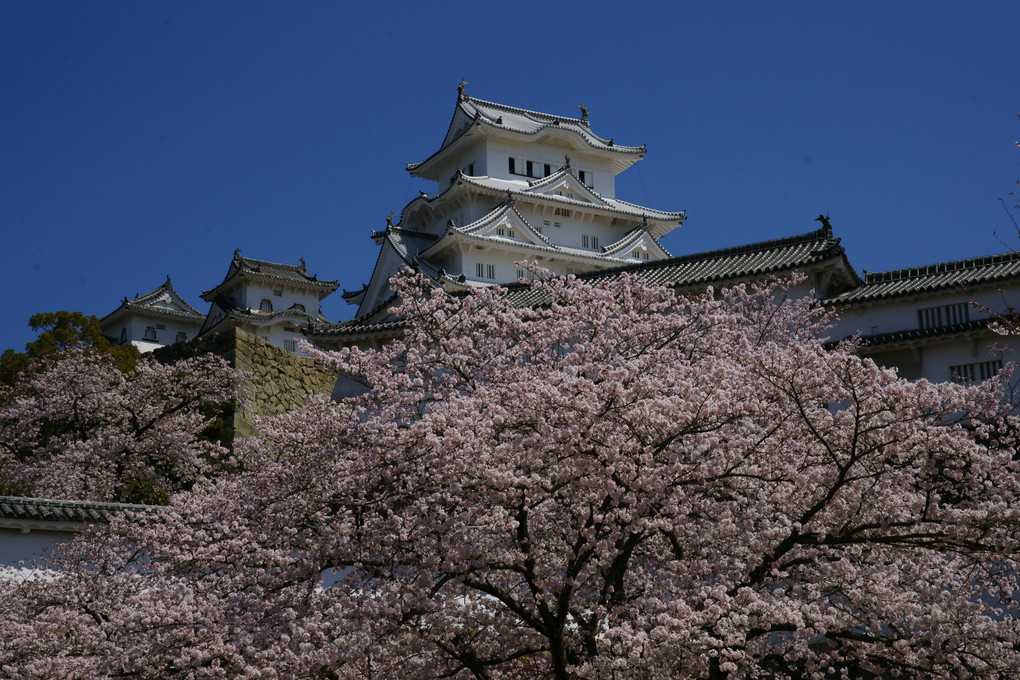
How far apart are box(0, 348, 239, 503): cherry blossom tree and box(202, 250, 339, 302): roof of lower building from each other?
29253 millimetres

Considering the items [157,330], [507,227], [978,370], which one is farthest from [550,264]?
[157,330]

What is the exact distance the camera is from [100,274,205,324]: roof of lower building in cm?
5541

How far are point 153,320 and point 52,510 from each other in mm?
45572

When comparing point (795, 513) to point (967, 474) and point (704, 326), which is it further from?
point (704, 326)

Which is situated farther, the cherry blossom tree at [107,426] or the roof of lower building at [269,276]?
the roof of lower building at [269,276]

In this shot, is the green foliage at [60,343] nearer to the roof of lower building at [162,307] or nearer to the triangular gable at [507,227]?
the triangular gable at [507,227]

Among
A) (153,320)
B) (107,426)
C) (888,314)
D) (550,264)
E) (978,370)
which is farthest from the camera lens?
(153,320)

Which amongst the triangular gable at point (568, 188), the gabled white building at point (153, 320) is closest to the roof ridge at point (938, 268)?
the triangular gable at point (568, 188)

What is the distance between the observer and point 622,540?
27.6 feet

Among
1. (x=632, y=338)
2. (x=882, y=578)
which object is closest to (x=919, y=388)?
(x=882, y=578)

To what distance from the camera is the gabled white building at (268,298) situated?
48625mm

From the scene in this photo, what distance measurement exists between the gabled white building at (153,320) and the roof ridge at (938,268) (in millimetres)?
43452

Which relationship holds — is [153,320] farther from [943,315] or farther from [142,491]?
[943,315]

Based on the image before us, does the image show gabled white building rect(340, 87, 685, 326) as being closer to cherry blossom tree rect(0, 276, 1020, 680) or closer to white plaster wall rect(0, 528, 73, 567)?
white plaster wall rect(0, 528, 73, 567)
